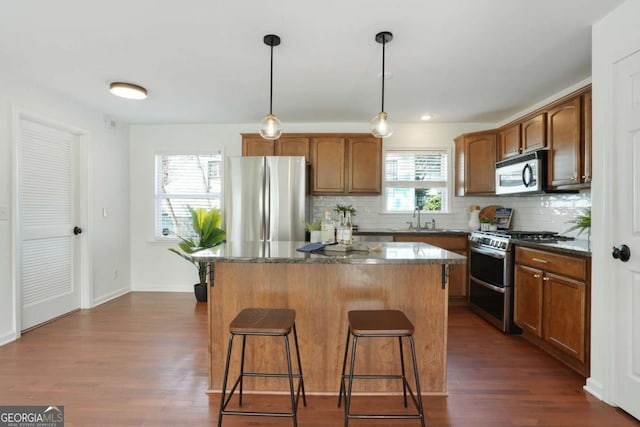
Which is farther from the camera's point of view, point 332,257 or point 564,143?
point 564,143

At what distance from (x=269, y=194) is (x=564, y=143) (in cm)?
293

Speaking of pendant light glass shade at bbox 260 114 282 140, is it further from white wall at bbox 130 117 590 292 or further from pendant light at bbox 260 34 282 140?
white wall at bbox 130 117 590 292

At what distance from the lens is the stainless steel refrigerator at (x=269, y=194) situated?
13.0ft

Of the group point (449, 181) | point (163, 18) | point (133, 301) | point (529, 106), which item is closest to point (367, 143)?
point (449, 181)

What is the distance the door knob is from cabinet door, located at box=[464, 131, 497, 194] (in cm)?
221

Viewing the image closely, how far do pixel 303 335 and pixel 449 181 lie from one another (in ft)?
11.0

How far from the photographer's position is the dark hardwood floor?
1893 millimetres

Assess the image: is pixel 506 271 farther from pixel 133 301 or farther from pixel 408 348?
pixel 133 301

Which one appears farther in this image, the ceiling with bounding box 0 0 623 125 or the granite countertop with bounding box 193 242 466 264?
the ceiling with bounding box 0 0 623 125

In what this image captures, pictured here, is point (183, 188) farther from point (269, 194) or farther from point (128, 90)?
point (128, 90)

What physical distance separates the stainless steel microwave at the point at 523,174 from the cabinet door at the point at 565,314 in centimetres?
102

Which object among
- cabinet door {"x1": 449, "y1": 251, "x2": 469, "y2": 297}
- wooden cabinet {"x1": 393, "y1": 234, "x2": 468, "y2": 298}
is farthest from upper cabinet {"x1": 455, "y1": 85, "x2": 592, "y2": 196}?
cabinet door {"x1": 449, "y1": 251, "x2": 469, "y2": 297}

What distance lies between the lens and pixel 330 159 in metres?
4.35

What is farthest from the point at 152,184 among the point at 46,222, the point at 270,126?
the point at 270,126
